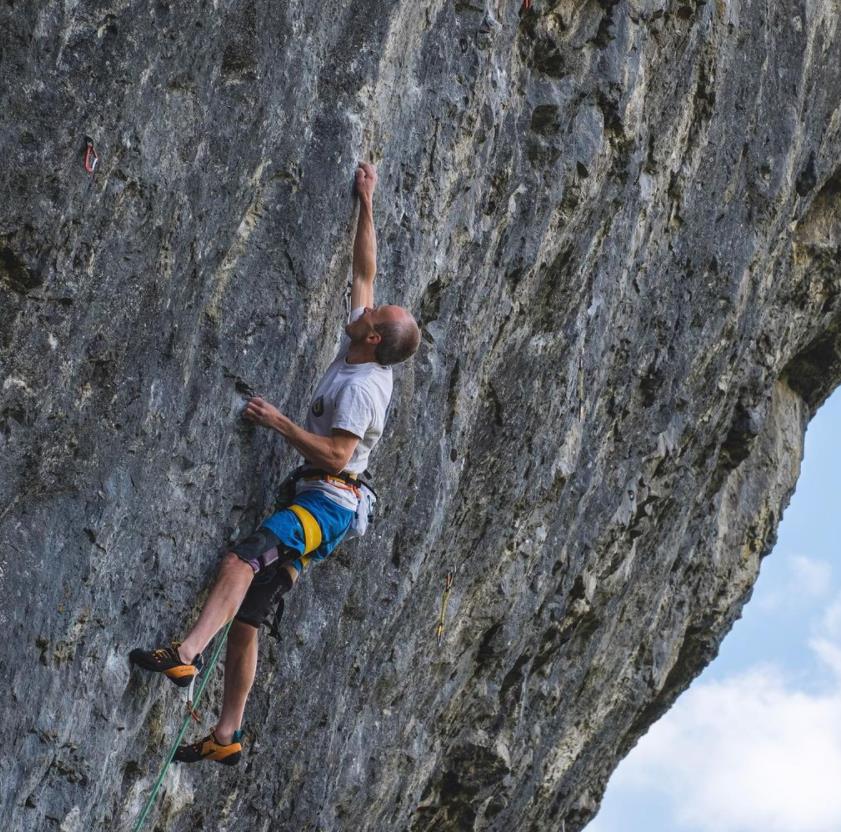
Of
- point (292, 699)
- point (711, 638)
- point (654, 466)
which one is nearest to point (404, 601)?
point (292, 699)

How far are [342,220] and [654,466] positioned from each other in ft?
19.4

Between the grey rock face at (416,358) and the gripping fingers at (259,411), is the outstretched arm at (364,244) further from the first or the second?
the gripping fingers at (259,411)

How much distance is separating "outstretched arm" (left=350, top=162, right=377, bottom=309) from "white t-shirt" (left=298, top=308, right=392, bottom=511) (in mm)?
188

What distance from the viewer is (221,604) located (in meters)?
7.41

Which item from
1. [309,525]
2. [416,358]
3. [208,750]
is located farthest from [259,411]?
[416,358]

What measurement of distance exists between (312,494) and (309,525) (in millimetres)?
180

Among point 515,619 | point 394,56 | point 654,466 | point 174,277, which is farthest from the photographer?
point 654,466

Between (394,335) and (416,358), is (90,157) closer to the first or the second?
(394,335)

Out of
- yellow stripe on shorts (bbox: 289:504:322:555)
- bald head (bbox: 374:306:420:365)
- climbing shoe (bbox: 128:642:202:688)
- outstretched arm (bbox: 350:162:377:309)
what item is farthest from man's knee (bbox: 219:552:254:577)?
outstretched arm (bbox: 350:162:377:309)

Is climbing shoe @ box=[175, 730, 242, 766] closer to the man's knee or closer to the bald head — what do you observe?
the man's knee

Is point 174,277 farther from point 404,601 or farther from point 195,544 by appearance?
point 404,601

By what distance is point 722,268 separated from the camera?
Answer: 12.8 meters

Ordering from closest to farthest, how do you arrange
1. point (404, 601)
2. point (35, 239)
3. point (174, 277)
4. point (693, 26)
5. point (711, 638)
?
point (35, 239)
point (174, 277)
point (404, 601)
point (693, 26)
point (711, 638)

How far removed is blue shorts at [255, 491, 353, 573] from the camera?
7.62m
